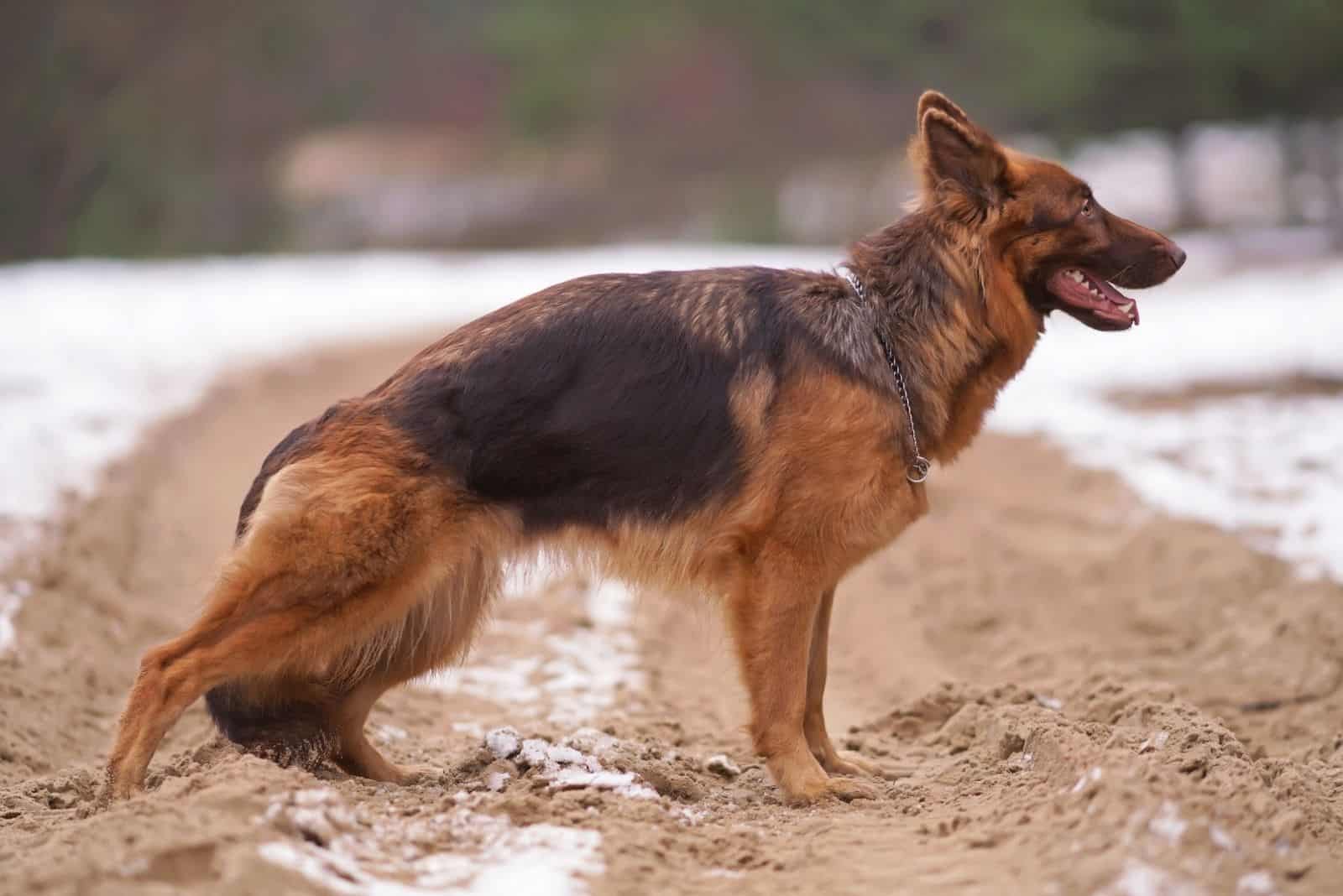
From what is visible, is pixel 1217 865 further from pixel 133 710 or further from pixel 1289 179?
pixel 1289 179

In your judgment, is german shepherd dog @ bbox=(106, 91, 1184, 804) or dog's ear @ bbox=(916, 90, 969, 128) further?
dog's ear @ bbox=(916, 90, 969, 128)

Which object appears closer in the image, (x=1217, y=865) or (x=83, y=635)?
(x=1217, y=865)

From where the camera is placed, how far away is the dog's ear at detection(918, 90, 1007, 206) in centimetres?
529

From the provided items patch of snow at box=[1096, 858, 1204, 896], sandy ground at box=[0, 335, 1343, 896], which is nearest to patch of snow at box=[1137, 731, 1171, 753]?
sandy ground at box=[0, 335, 1343, 896]

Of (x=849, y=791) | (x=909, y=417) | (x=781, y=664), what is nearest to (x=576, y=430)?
(x=781, y=664)

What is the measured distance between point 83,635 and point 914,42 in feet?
103

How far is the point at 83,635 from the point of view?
7266 mm

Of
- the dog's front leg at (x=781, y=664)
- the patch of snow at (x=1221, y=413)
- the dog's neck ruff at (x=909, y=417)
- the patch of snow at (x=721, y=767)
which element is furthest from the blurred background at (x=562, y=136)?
the dog's front leg at (x=781, y=664)

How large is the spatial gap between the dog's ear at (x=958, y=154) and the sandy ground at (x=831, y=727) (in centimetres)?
195

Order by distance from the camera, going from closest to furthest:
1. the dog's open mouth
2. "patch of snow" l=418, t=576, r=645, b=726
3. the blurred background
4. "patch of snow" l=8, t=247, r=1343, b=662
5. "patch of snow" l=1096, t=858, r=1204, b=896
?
"patch of snow" l=1096, t=858, r=1204, b=896
the dog's open mouth
"patch of snow" l=418, t=576, r=645, b=726
"patch of snow" l=8, t=247, r=1343, b=662
the blurred background

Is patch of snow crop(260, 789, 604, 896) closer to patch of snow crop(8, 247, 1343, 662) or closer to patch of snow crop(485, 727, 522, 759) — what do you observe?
patch of snow crop(485, 727, 522, 759)

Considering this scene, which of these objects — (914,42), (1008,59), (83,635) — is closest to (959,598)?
(83,635)

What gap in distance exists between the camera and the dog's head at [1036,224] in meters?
5.37

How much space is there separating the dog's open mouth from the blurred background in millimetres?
21983
